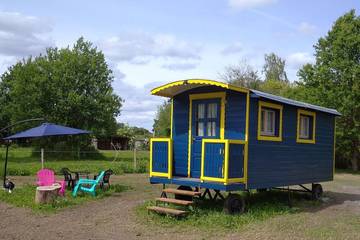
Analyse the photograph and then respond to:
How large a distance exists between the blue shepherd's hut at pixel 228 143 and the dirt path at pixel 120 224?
103 cm

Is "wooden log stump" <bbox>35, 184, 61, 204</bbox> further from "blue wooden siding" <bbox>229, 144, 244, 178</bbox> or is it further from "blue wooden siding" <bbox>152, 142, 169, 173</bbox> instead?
"blue wooden siding" <bbox>229, 144, 244, 178</bbox>

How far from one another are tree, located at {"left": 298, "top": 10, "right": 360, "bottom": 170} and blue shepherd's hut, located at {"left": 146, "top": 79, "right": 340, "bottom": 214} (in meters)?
16.1

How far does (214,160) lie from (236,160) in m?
0.53

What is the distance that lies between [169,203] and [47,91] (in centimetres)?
2685

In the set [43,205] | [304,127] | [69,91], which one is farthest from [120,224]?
[69,91]

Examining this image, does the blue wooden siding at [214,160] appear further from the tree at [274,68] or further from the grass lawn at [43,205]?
the tree at [274,68]

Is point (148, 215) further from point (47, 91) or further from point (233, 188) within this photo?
point (47, 91)

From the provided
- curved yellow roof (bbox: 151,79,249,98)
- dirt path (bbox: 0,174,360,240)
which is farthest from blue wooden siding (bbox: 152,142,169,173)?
curved yellow roof (bbox: 151,79,249,98)

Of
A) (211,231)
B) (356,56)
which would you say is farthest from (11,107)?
(211,231)

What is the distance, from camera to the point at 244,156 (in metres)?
10.4

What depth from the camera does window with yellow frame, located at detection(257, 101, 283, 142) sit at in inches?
439

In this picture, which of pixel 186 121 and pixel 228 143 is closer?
pixel 228 143

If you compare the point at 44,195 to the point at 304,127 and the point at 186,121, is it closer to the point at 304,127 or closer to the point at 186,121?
the point at 186,121

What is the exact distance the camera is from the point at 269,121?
11.7 m
